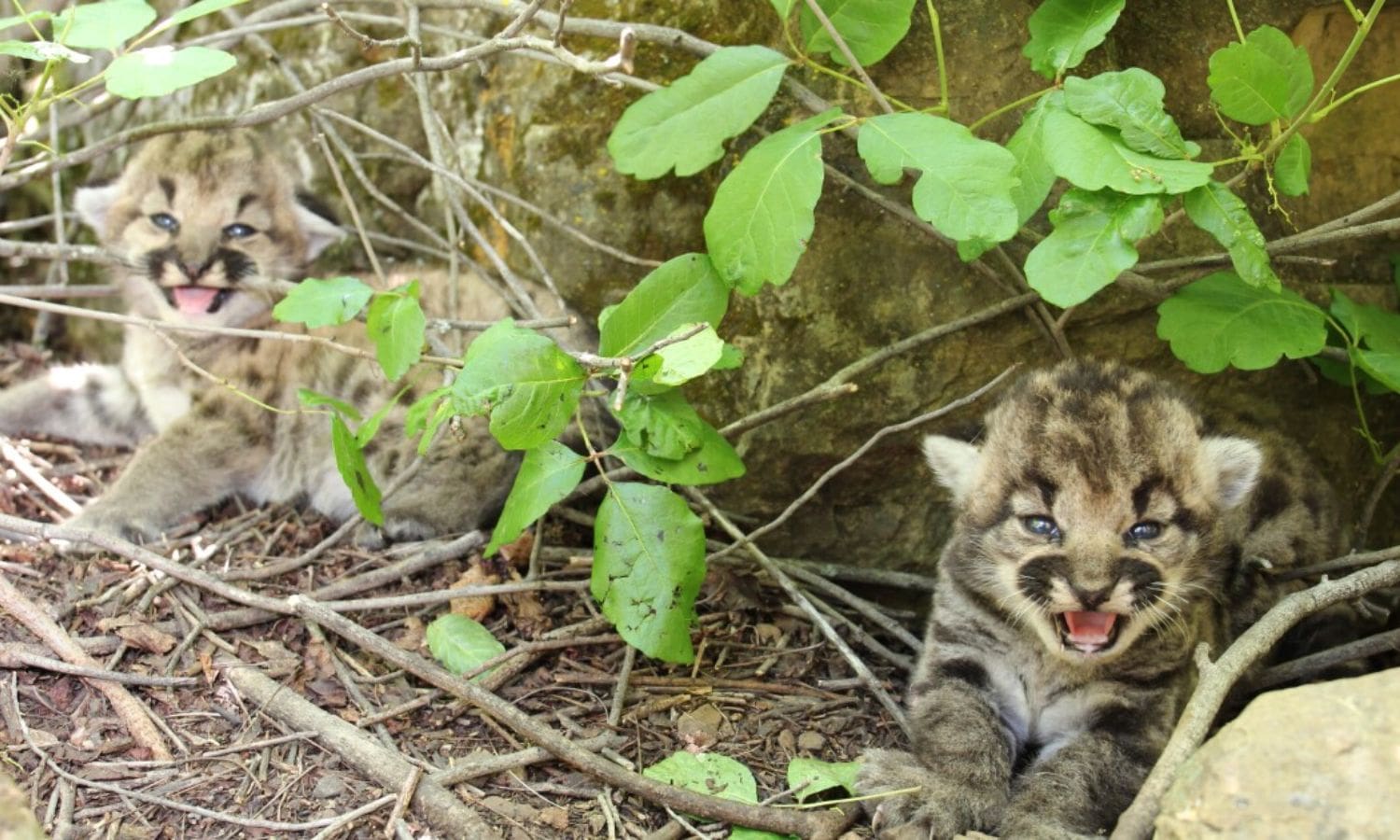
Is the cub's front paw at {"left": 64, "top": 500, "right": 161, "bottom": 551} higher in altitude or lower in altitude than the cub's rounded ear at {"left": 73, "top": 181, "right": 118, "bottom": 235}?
lower

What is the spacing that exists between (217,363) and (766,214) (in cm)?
365

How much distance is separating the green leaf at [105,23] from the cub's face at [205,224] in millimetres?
2286

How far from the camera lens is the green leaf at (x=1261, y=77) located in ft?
12.7

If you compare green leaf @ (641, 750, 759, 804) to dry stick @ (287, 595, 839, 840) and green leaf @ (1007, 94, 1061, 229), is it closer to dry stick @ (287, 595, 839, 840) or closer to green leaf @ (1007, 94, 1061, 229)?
dry stick @ (287, 595, 839, 840)

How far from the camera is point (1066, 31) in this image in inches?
163

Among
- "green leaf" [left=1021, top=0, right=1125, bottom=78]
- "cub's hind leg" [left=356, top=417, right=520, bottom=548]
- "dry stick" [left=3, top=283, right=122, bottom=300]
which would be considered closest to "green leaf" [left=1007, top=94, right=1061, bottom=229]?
"green leaf" [left=1021, top=0, right=1125, bottom=78]

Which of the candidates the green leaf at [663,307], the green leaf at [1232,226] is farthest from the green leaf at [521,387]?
the green leaf at [1232,226]

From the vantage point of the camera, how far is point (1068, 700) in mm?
4371

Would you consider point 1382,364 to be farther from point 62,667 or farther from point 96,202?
point 96,202

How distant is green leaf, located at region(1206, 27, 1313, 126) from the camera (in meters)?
3.88

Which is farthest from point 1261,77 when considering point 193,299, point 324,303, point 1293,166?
point 193,299

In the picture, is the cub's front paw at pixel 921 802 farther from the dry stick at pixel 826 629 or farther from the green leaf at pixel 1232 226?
the green leaf at pixel 1232 226

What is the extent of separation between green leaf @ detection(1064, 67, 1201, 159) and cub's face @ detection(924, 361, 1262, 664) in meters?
0.86

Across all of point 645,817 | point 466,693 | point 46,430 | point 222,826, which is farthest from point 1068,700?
point 46,430
